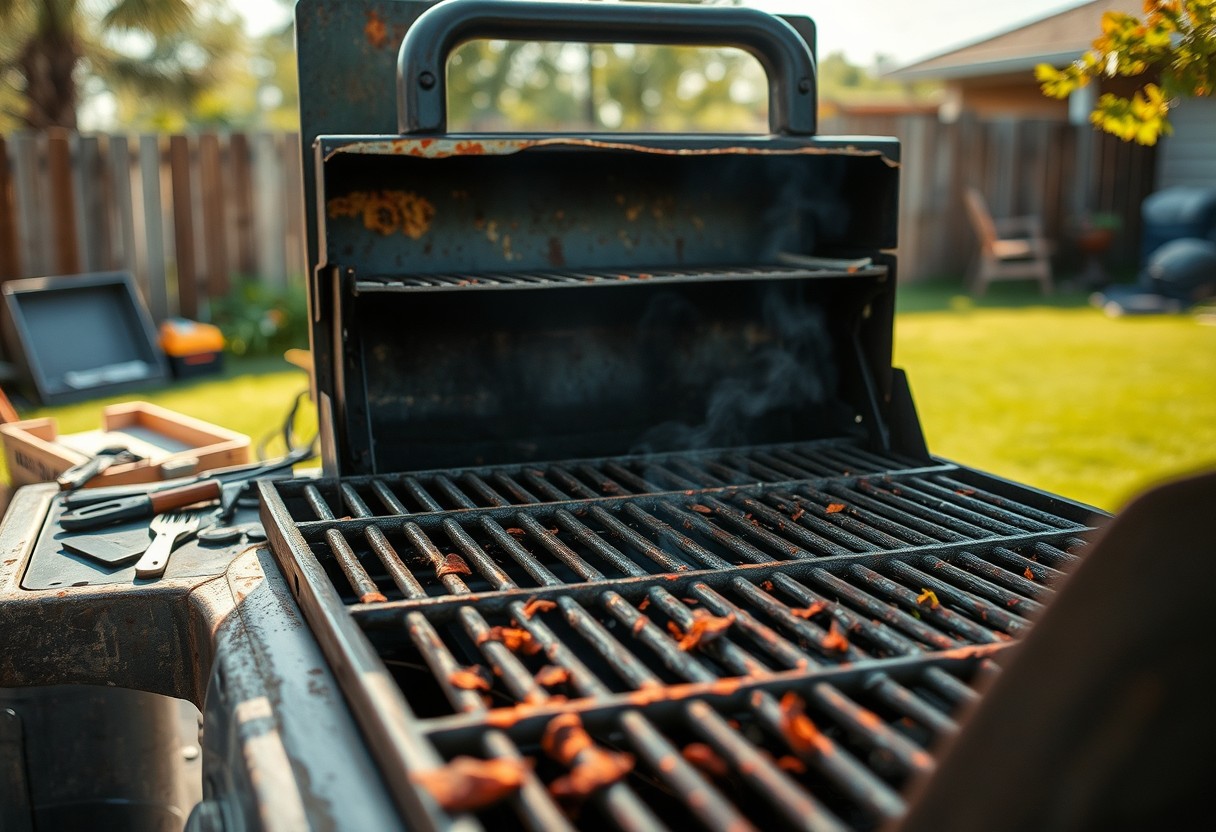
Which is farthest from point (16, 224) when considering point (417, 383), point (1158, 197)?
point (1158, 197)

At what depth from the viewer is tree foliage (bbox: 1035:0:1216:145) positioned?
1952 mm

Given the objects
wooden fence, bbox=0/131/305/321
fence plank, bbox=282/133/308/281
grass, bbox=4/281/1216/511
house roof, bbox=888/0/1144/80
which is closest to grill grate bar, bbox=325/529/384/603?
grass, bbox=4/281/1216/511

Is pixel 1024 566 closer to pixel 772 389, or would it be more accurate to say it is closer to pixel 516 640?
pixel 516 640

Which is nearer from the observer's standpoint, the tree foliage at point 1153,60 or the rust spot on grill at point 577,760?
the rust spot on grill at point 577,760

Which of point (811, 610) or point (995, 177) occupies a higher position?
point (995, 177)

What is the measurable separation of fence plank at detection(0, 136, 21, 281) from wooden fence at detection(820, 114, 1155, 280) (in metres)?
7.83

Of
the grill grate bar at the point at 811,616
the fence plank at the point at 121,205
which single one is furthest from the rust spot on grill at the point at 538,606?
the fence plank at the point at 121,205

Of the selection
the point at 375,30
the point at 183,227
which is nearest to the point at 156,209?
the point at 183,227

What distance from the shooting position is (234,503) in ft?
7.03

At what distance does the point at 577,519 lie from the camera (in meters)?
1.88

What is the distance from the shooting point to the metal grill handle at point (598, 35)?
208cm

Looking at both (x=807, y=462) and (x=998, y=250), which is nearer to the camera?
(x=807, y=462)

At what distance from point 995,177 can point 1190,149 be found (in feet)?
9.30

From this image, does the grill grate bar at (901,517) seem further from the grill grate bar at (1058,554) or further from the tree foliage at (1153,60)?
the tree foliage at (1153,60)
